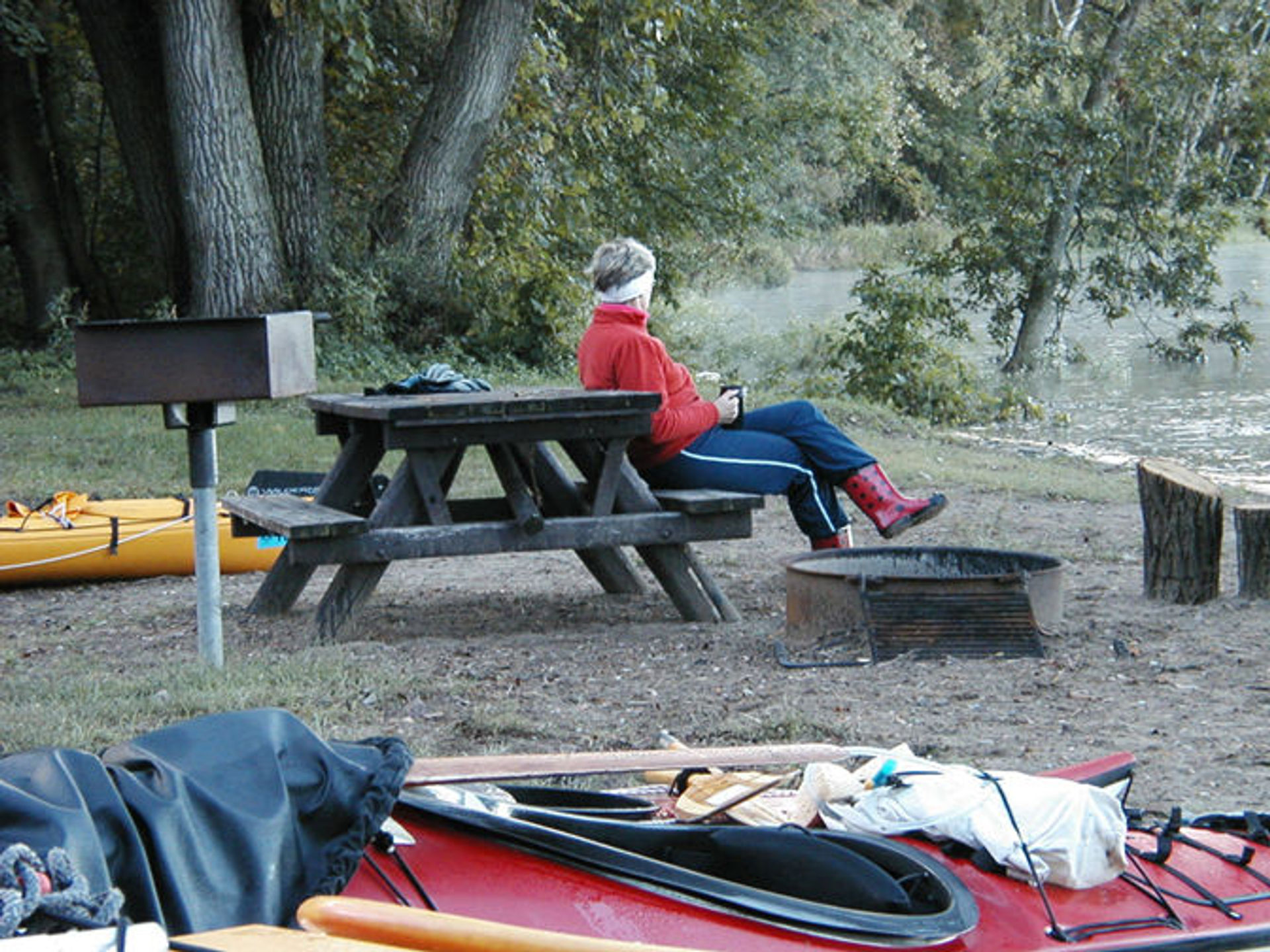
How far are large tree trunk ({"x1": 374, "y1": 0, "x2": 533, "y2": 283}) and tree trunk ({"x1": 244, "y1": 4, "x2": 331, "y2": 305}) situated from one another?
0.86m

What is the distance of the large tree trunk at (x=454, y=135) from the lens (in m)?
15.8

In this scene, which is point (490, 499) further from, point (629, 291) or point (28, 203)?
point (28, 203)

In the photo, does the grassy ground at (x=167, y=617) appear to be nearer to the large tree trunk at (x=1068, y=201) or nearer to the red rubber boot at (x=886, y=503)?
the red rubber boot at (x=886, y=503)

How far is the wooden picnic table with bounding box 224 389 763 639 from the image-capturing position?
21.9ft

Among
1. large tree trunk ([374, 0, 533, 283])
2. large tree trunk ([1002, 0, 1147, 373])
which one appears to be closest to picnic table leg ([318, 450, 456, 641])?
large tree trunk ([374, 0, 533, 283])

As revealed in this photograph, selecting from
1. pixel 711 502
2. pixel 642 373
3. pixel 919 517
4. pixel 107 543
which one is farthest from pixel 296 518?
pixel 919 517

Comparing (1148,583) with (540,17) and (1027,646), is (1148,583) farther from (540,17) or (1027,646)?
(540,17)

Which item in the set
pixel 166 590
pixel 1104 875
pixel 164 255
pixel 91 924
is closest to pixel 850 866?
pixel 1104 875

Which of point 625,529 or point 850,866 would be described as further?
point 625,529

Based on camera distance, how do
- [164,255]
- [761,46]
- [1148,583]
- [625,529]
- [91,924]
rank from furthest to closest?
[761,46] < [164,255] < [1148,583] < [625,529] < [91,924]

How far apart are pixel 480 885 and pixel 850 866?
67cm

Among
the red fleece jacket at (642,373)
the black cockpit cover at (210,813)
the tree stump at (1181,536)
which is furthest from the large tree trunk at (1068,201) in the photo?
the black cockpit cover at (210,813)

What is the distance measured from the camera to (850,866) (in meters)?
3.01

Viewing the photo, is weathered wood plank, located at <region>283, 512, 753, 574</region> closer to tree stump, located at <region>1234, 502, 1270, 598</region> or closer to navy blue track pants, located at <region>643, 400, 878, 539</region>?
navy blue track pants, located at <region>643, 400, 878, 539</region>
